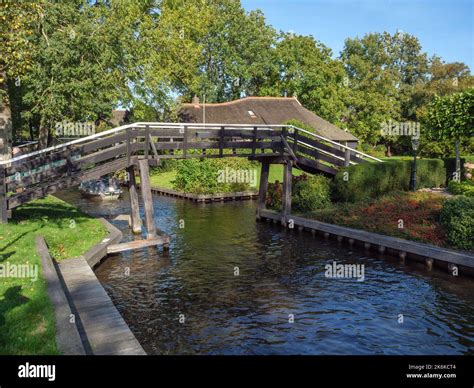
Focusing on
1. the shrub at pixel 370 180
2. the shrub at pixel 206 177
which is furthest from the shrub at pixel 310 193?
the shrub at pixel 206 177

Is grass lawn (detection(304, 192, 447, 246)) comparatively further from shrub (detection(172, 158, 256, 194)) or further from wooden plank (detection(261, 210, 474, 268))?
shrub (detection(172, 158, 256, 194))

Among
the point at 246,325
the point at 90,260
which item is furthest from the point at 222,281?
the point at 90,260

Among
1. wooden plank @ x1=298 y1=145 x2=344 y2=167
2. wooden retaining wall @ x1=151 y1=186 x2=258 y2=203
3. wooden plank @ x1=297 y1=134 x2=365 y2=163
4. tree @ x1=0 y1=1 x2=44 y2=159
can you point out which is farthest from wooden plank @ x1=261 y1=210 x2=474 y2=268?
tree @ x1=0 y1=1 x2=44 y2=159

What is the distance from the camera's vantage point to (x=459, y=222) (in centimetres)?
1575

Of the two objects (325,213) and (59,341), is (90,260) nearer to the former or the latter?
(59,341)

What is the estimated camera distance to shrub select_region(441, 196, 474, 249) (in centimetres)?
1557

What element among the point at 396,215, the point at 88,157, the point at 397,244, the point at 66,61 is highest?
the point at 66,61

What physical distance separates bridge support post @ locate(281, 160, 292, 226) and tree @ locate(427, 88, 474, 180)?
11.2m

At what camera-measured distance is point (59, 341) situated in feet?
25.3

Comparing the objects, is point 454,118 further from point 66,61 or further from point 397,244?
point 66,61

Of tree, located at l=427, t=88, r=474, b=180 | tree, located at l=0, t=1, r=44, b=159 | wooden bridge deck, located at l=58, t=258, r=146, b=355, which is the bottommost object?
wooden bridge deck, located at l=58, t=258, r=146, b=355

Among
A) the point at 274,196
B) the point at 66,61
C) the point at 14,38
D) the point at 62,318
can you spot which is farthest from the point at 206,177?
the point at 62,318

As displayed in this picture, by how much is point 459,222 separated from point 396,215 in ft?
12.4
